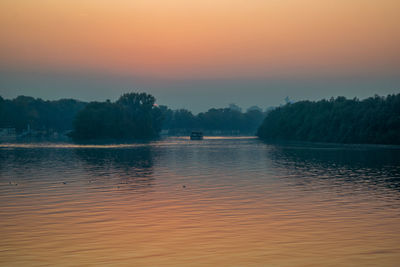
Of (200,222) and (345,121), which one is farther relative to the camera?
(345,121)

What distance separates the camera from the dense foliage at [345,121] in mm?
Result: 119500

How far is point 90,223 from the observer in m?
20.9

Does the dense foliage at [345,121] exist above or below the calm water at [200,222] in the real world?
above

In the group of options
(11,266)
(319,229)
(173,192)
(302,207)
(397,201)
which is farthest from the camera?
(173,192)

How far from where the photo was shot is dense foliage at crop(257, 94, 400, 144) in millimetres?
119500

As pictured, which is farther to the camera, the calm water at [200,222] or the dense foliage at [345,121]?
the dense foliage at [345,121]

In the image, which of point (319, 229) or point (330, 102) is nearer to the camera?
point (319, 229)

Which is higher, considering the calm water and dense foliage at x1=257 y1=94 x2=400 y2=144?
dense foliage at x1=257 y1=94 x2=400 y2=144

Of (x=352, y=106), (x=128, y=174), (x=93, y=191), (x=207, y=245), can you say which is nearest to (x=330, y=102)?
(x=352, y=106)

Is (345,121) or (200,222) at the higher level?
(345,121)

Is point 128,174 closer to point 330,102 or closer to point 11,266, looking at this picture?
point 11,266

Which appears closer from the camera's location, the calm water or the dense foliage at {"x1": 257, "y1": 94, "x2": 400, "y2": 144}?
the calm water

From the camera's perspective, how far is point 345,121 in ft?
457

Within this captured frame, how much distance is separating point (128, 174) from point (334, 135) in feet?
361
